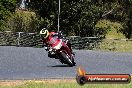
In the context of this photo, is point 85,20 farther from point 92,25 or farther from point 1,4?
point 1,4

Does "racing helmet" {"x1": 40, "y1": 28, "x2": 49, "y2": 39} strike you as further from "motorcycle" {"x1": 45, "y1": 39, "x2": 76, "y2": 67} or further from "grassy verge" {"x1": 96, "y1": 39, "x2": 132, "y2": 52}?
"grassy verge" {"x1": 96, "y1": 39, "x2": 132, "y2": 52}

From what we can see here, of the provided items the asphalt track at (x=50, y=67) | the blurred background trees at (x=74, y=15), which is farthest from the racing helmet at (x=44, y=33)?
the blurred background trees at (x=74, y=15)

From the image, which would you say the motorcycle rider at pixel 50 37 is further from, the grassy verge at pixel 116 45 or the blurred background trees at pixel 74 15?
the blurred background trees at pixel 74 15

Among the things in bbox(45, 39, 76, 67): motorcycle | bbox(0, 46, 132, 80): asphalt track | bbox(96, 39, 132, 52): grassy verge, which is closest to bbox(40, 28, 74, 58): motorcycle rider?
bbox(45, 39, 76, 67): motorcycle

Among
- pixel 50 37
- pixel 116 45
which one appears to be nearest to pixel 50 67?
pixel 50 37

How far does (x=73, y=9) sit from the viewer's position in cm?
4816

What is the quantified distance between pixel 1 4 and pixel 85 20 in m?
9.35

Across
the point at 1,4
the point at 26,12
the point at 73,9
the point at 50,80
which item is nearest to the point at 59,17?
the point at 73,9

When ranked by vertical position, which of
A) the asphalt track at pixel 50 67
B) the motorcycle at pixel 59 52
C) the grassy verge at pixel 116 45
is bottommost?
the grassy verge at pixel 116 45

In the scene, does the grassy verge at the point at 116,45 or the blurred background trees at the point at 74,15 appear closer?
the grassy verge at the point at 116,45

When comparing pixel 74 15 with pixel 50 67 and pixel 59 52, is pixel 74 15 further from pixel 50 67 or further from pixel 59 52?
pixel 59 52

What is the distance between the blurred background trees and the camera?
4766cm

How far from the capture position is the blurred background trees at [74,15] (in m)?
47.7

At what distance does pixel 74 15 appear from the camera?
48.1 meters
